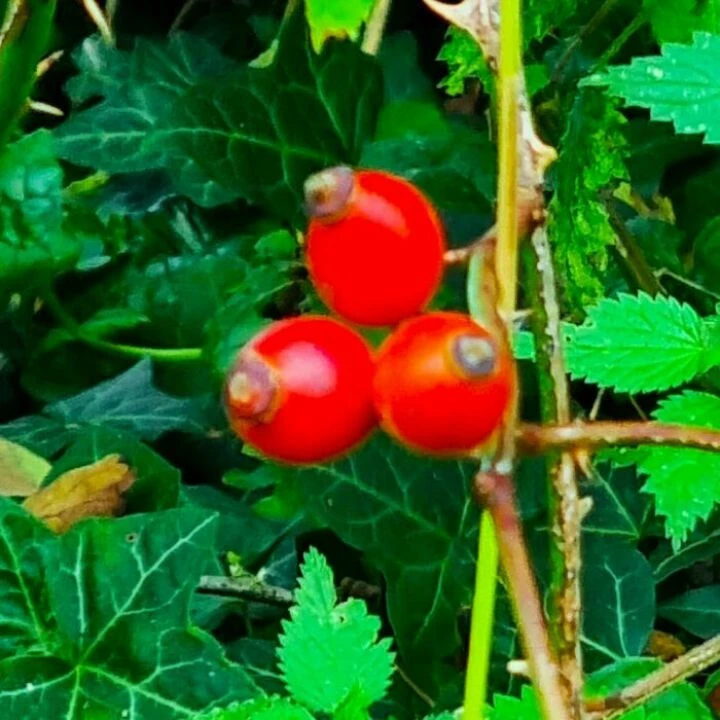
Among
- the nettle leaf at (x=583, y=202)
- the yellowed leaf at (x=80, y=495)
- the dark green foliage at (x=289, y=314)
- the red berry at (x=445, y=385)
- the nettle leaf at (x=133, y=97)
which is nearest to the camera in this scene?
the red berry at (x=445, y=385)

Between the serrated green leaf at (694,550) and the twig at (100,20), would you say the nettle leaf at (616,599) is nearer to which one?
the serrated green leaf at (694,550)

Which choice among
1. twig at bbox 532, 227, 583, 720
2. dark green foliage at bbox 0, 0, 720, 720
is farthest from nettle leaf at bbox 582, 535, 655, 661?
twig at bbox 532, 227, 583, 720

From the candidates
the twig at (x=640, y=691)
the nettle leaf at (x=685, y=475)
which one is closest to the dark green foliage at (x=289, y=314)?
the nettle leaf at (x=685, y=475)

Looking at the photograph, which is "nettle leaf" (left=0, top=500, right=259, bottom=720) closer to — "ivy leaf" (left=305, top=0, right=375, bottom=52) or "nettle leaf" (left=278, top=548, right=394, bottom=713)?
"nettle leaf" (left=278, top=548, right=394, bottom=713)

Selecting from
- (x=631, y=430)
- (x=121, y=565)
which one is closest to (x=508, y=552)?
(x=631, y=430)

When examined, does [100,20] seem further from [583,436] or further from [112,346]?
[583,436]

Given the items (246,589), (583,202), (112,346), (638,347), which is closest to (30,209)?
(112,346)
